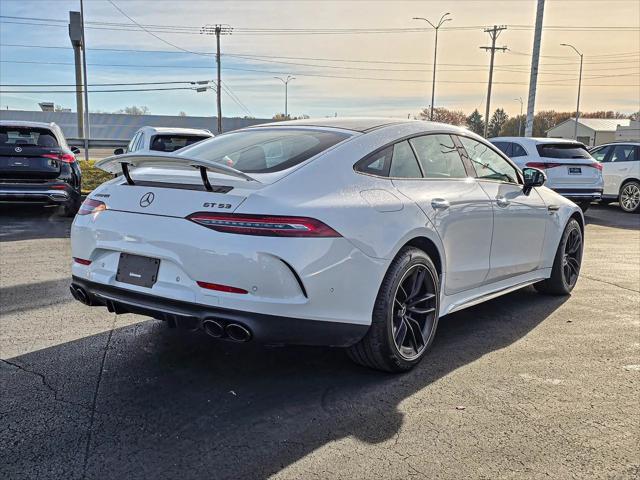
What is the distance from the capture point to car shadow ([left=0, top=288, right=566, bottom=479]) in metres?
2.71

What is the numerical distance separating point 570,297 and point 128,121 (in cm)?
7492

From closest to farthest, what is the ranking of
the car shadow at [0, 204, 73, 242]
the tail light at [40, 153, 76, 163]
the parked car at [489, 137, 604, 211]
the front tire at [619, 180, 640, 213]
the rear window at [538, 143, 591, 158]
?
1. the car shadow at [0, 204, 73, 242]
2. the tail light at [40, 153, 76, 163]
3. the parked car at [489, 137, 604, 211]
4. the rear window at [538, 143, 591, 158]
5. the front tire at [619, 180, 640, 213]

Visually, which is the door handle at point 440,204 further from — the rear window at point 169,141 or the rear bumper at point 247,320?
the rear window at point 169,141

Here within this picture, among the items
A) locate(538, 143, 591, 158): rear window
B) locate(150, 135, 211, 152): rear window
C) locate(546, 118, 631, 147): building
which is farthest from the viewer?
locate(546, 118, 631, 147): building

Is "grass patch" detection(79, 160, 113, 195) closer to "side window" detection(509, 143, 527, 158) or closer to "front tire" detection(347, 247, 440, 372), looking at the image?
"side window" detection(509, 143, 527, 158)

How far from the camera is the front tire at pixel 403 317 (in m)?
3.54

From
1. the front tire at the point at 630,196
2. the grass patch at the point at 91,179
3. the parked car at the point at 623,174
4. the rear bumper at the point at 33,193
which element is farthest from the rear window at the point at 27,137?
the front tire at the point at 630,196

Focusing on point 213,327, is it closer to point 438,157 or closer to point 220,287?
point 220,287

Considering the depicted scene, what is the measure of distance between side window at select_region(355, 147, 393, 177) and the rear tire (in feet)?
8.83

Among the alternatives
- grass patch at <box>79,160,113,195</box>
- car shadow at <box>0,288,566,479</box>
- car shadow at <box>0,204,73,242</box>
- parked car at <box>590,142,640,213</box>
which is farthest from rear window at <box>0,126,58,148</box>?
parked car at <box>590,142,640,213</box>

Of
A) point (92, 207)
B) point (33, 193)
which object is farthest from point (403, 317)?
point (33, 193)

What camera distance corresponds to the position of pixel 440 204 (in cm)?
399

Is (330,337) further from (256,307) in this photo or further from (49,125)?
(49,125)

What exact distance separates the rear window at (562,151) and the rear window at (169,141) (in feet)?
23.0
